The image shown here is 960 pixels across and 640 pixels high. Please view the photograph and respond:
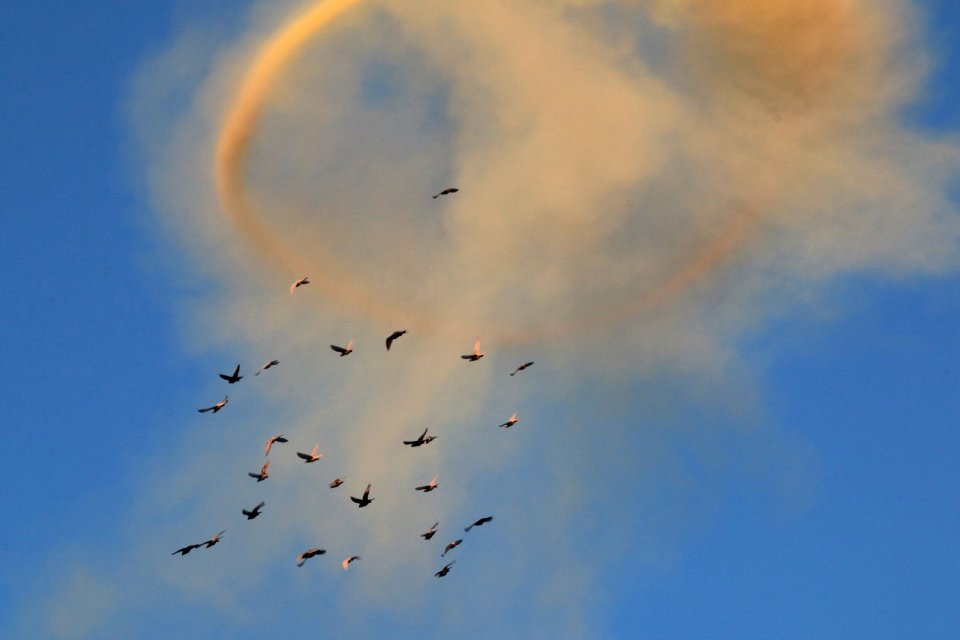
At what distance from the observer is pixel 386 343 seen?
11181cm

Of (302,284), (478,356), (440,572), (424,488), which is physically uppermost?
(302,284)

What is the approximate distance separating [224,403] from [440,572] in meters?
28.9

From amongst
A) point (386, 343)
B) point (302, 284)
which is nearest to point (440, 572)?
point (386, 343)

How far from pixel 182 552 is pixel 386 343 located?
30.7 meters

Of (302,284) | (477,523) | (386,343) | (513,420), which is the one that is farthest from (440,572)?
(302,284)

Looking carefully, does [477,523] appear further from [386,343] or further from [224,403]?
[224,403]

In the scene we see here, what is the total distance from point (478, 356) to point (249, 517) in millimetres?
29117

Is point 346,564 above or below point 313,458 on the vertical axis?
below

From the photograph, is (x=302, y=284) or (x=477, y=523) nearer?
(x=477, y=523)

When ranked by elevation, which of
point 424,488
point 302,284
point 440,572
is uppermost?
point 302,284

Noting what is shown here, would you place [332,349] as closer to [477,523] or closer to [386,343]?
[386,343]

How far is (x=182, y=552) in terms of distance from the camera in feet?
373

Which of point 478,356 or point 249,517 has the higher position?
point 478,356

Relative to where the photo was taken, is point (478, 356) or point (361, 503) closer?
point (361, 503)
